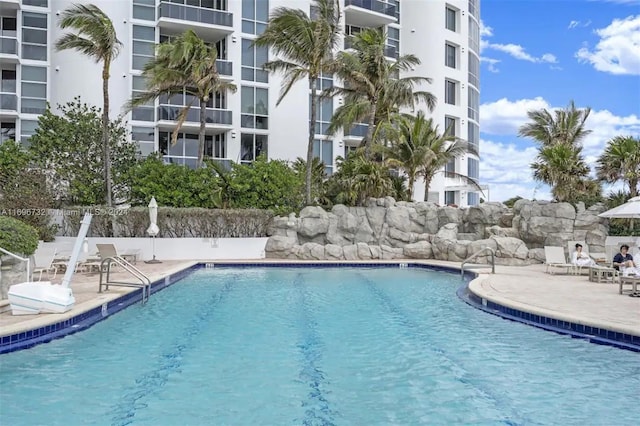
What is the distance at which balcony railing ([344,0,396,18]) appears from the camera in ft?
107

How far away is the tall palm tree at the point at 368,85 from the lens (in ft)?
78.5

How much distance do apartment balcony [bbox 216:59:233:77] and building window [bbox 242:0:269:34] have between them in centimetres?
226

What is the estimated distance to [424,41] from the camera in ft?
114

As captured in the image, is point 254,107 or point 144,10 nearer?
point 144,10

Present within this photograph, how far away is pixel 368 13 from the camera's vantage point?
33.1 m

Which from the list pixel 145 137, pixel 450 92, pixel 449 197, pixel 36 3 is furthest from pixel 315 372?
pixel 450 92

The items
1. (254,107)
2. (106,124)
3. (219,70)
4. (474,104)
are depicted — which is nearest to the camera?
(106,124)

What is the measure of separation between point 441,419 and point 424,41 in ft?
107

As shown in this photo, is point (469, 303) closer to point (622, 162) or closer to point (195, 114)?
point (622, 162)

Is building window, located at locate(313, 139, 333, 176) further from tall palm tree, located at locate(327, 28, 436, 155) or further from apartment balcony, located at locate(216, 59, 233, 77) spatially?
apartment balcony, located at locate(216, 59, 233, 77)

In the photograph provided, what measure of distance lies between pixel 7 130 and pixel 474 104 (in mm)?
28791

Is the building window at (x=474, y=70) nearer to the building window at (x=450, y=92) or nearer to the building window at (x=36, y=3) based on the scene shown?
the building window at (x=450, y=92)

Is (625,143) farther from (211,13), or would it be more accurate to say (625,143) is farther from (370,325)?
(211,13)

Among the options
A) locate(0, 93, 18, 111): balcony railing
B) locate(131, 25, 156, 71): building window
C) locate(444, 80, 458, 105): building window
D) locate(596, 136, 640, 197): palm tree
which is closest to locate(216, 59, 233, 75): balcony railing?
locate(131, 25, 156, 71): building window
